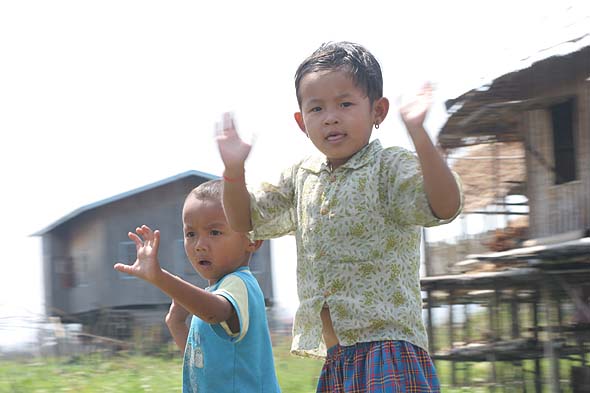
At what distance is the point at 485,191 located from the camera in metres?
12.7

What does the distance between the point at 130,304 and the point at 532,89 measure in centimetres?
1249

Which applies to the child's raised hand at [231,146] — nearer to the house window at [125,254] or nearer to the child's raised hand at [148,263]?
the child's raised hand at [148,263]

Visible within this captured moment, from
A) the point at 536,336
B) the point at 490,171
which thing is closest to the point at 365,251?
the point at 490,171

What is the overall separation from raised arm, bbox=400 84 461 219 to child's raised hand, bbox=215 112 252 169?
0.50 meters

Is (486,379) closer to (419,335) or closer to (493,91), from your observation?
(493,91)

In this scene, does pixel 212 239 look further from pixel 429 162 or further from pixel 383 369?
pixel 429 162

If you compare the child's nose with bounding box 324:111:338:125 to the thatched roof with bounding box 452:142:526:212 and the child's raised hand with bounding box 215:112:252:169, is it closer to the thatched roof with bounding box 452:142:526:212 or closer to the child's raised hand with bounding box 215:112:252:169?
the child's raised hand with bounding box 215:112:252:169

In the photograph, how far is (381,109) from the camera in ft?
9.52

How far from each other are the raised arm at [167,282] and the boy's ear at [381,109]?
724mm

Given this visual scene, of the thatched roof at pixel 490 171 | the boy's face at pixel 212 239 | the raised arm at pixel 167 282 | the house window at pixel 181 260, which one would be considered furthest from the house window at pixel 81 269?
the raised arm at pixel 167 282

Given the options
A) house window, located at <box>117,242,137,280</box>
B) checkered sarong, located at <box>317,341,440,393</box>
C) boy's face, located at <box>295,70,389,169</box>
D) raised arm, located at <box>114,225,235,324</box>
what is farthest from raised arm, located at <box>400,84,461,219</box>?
house window, located at <box>117,242,137,280</box>

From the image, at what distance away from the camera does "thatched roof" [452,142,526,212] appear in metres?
12.7

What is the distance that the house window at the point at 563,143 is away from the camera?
12.2 meters

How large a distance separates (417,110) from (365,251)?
46 cm
